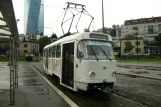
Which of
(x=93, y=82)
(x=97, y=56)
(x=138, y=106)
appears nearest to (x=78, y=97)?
(x=93, y=82)

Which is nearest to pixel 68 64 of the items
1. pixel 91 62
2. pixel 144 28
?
pixel 91 62

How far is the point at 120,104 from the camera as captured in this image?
9789 mm

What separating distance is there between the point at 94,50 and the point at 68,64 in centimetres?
206

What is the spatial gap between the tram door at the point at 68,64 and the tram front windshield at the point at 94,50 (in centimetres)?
104

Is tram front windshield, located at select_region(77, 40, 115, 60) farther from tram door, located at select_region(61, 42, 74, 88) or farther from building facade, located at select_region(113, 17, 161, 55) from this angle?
building facade, located at select_region(113, 17, 161, 55)

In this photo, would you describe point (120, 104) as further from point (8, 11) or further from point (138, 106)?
point (8, 11)

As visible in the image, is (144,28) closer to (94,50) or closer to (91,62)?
(94,50)

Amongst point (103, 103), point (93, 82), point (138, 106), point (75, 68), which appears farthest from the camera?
point (75, 68)

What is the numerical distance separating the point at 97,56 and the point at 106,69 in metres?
0.68

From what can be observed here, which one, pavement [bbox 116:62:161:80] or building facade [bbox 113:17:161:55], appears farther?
building facade [bbox 113:17:161:55]

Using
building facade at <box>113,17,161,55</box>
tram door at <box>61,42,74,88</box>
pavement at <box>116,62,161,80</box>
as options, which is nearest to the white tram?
tram door at <box>61,42,74,88</box>

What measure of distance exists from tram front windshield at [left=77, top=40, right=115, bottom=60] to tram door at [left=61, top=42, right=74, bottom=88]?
1041 mm

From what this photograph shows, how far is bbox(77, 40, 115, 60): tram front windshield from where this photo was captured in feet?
37.0

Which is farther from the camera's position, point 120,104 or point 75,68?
point 75,68
